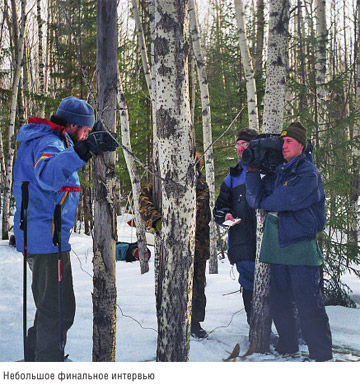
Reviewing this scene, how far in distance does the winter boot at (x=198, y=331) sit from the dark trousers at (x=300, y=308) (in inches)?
26.4

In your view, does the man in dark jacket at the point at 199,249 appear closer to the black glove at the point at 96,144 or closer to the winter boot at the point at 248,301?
the winter boot at the point at 248,301

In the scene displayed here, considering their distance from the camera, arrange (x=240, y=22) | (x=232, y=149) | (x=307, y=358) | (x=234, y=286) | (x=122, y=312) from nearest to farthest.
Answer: (x=307, y=358) → (x=122, y=312) → (x=234, y=286) → (x=240, y=22) → (x=232, y=149)

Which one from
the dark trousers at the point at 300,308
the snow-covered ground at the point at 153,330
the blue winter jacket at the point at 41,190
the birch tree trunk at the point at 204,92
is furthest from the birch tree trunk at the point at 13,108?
the dark trousers at the point at 300,308

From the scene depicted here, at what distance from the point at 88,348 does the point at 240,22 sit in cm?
516

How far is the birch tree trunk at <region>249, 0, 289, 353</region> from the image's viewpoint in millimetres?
3029

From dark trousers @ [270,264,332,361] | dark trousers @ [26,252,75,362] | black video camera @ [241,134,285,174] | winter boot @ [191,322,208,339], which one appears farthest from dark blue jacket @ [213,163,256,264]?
dark trousers @ [26,252,75,362]

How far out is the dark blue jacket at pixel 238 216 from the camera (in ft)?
10.8

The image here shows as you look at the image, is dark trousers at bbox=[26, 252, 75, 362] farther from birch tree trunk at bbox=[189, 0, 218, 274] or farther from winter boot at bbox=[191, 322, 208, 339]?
birch tree trunk at bbox=[189, 0, 218, 274]

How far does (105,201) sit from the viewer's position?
2359mm

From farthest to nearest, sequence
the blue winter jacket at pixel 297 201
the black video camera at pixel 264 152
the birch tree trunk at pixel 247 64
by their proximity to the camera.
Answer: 1. the birch tree trunk at pixel 247 64
2. the black video camera at pixel 264 152
3. the blue winter jacket at pixel 297 201

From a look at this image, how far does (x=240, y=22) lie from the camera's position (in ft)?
18.6

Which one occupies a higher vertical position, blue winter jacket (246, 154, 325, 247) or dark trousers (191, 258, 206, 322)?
blue winter jacket (246, 154, 325, 247)
